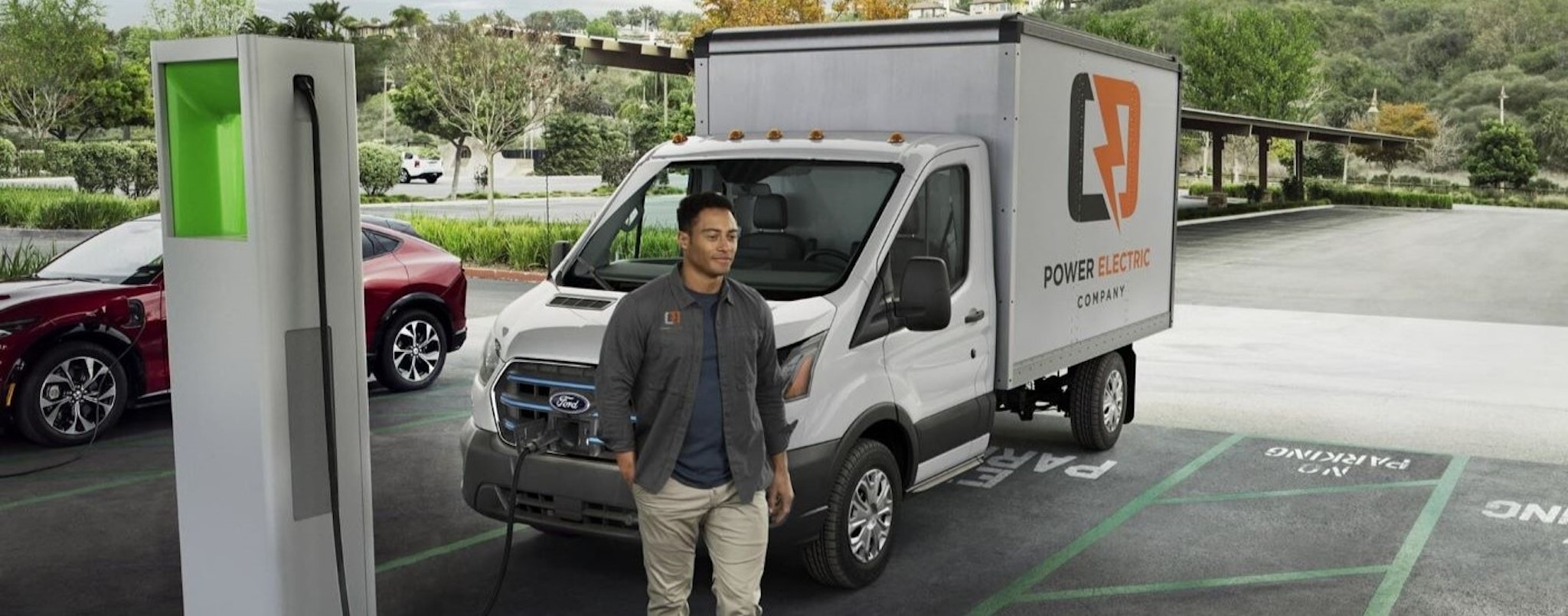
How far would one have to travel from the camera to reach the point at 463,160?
188 feet

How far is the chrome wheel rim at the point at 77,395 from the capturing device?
9609 mm

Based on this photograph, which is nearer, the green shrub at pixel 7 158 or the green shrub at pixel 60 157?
the green shrub at pixel 7 158

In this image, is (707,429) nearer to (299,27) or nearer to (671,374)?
(671,374)

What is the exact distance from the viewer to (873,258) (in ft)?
22.2

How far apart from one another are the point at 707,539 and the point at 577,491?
1.28m

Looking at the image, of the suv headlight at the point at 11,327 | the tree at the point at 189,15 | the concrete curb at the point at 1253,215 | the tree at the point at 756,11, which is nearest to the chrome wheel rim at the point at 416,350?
the suv headlight at the point at 11,327

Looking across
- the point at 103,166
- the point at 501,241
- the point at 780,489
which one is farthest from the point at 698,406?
the point at 103,166

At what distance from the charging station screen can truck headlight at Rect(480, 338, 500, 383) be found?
205 cm

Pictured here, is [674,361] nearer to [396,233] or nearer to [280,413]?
[280,413]

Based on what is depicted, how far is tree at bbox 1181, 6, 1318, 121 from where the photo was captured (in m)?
78.9

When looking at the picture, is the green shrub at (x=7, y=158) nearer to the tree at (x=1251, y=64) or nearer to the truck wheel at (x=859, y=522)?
the truck wheel at (x=859, y=522)

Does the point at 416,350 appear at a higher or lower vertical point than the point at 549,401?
lower

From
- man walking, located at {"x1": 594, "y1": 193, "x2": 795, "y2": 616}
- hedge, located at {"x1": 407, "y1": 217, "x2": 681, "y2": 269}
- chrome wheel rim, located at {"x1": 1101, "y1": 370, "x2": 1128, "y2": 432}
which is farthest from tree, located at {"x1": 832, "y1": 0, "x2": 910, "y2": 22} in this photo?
man walking, located at {"x1": 594, "y1": 193, "x2": 795, "y2": 616}

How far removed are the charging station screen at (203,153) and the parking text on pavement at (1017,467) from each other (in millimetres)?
5516
